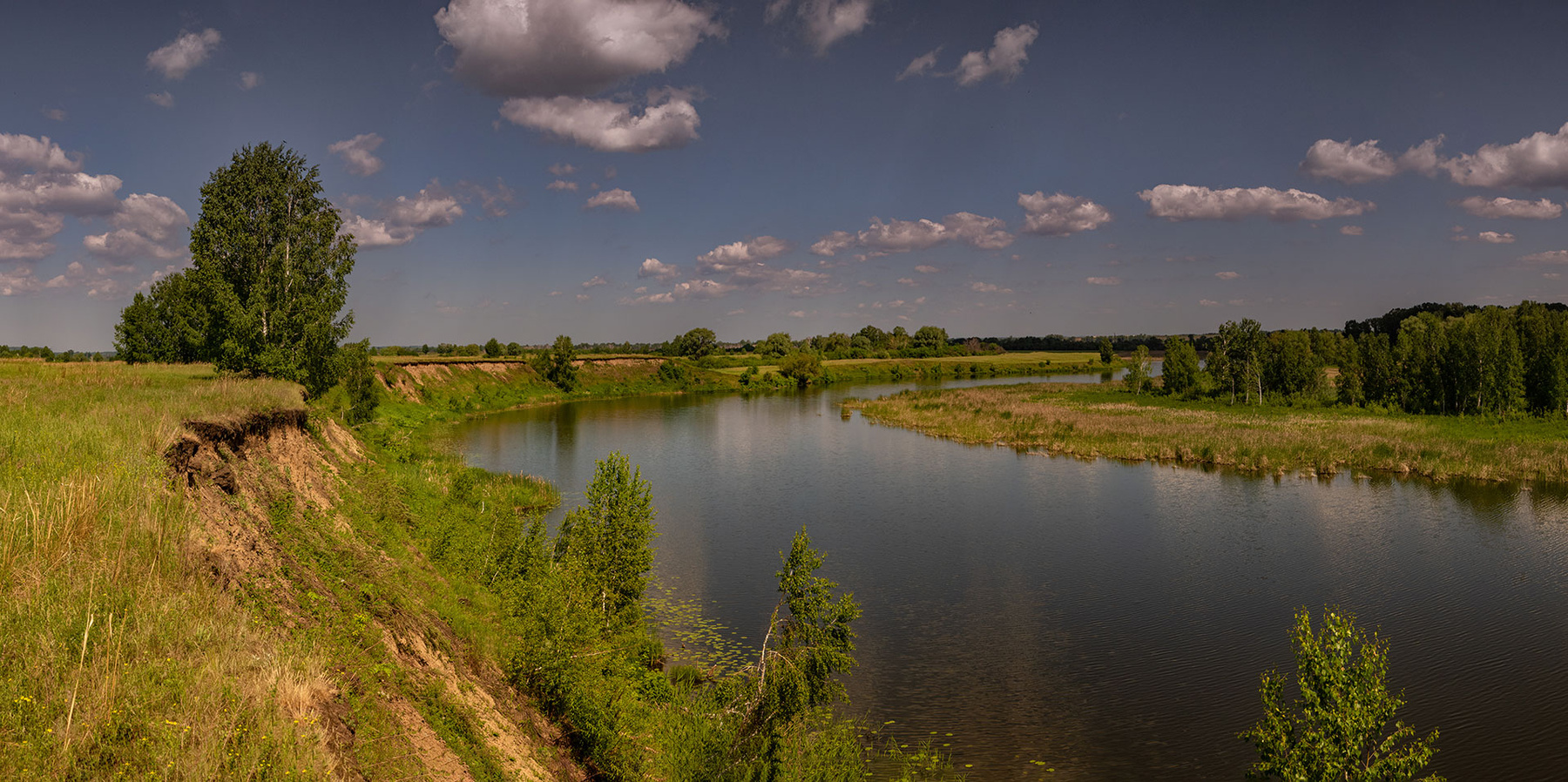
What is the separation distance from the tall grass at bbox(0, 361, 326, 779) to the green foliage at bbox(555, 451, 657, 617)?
31.1ft

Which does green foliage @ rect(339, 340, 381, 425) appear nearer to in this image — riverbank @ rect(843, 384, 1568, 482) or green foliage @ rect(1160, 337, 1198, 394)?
riverbank @ rect(843, 384, 1568, 482)

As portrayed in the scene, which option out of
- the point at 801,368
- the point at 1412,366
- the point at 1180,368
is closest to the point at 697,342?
the point at 801,368

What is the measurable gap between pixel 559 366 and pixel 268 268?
8152cm

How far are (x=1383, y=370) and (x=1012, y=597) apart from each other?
75.5 m

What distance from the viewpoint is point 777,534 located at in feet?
111

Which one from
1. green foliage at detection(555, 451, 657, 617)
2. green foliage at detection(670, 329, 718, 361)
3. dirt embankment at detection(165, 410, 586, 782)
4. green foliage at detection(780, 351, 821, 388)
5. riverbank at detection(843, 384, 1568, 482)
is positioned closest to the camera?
dirt embankment at detection(165, 410, 586, 782)

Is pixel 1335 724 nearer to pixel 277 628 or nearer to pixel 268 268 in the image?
pixel 277 628

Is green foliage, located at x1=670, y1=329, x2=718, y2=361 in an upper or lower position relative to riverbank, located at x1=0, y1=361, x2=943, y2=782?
upper

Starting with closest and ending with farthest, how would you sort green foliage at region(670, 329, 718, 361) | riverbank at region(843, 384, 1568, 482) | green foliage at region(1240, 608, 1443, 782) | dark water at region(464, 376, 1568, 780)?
green foliage at region(1240, 608, 1443, 782), dark water at region(464, 376, 1568, 780), riverbank at region(843, 384, 1568, 482), green foliage at region(670, 329, 718, 361)

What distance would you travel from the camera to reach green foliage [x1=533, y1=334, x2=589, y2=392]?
11250cm

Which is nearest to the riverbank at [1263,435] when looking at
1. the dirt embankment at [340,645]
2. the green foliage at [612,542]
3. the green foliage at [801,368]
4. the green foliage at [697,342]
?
the green foliage at [612,542]

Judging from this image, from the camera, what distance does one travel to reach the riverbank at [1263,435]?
152ft

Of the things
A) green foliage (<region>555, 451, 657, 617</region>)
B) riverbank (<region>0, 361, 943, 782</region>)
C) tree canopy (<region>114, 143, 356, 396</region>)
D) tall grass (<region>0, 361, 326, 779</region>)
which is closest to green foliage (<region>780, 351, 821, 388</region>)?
tree canopy (<region>114, 143, 356, 396</region>)

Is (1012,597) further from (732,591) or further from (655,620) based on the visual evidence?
(655,620)
